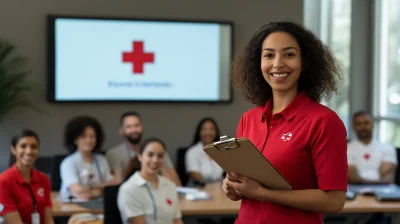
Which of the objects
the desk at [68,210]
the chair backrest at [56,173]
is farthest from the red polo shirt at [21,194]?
the chair backrest at [56,173]

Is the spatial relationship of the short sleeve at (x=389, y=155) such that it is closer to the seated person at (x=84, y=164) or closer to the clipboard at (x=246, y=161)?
the seated person at (x=84, y=164)

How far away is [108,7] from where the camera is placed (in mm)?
5352

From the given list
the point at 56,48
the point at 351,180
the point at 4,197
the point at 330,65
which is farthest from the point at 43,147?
the point at 330,65

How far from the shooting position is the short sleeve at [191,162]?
484 centimetres

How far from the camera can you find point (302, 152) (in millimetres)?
1431

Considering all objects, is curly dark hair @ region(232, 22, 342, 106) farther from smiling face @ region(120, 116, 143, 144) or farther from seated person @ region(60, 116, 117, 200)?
smiling face @ region(120, 116, 143, 144)

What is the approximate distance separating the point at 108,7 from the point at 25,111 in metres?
1.26

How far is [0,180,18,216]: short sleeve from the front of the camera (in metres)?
3.11

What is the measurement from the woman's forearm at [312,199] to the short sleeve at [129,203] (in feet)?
6.10

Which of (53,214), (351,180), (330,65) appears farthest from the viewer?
(351,180)

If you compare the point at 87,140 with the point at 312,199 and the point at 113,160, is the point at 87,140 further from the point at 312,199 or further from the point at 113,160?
the point at 312,199

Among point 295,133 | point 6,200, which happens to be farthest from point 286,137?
point 6,200

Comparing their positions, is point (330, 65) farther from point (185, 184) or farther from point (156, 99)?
point (156, 99)

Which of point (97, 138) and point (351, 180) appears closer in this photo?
point (97, 138)
